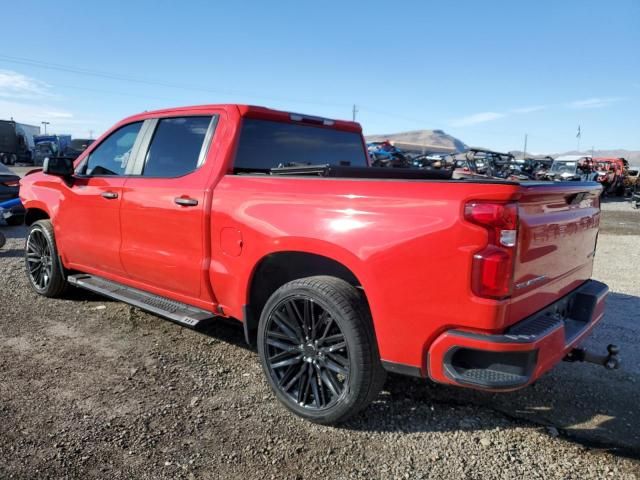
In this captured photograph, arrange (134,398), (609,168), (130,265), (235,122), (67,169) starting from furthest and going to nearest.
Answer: (609,168), (67,169), (130,265), (235,122), (134,398)

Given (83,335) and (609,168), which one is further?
(609,168)

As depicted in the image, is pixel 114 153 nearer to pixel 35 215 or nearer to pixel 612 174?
pixel 35 215

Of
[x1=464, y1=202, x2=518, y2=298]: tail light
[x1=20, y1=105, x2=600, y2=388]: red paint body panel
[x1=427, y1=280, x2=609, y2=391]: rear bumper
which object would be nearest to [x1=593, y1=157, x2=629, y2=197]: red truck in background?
[x1=20, y1=105, x2=600, y2=388]: red paint body panel

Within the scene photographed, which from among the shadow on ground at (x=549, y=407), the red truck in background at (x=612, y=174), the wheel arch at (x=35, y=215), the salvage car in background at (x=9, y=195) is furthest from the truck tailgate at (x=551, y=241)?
the red truck in background at (x=612, y=174)

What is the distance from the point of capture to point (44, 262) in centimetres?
538

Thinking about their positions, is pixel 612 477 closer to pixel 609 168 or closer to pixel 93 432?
pixel 93 432

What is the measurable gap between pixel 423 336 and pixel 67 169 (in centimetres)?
374

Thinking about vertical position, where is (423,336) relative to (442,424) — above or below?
above

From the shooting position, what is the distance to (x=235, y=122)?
364cm

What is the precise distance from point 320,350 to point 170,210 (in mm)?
1599

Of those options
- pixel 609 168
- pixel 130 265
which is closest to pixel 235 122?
pixel 130 265

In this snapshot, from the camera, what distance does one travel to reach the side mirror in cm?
457

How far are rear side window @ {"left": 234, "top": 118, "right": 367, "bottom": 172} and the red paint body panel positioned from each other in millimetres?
106

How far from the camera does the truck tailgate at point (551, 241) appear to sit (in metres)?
2.41
